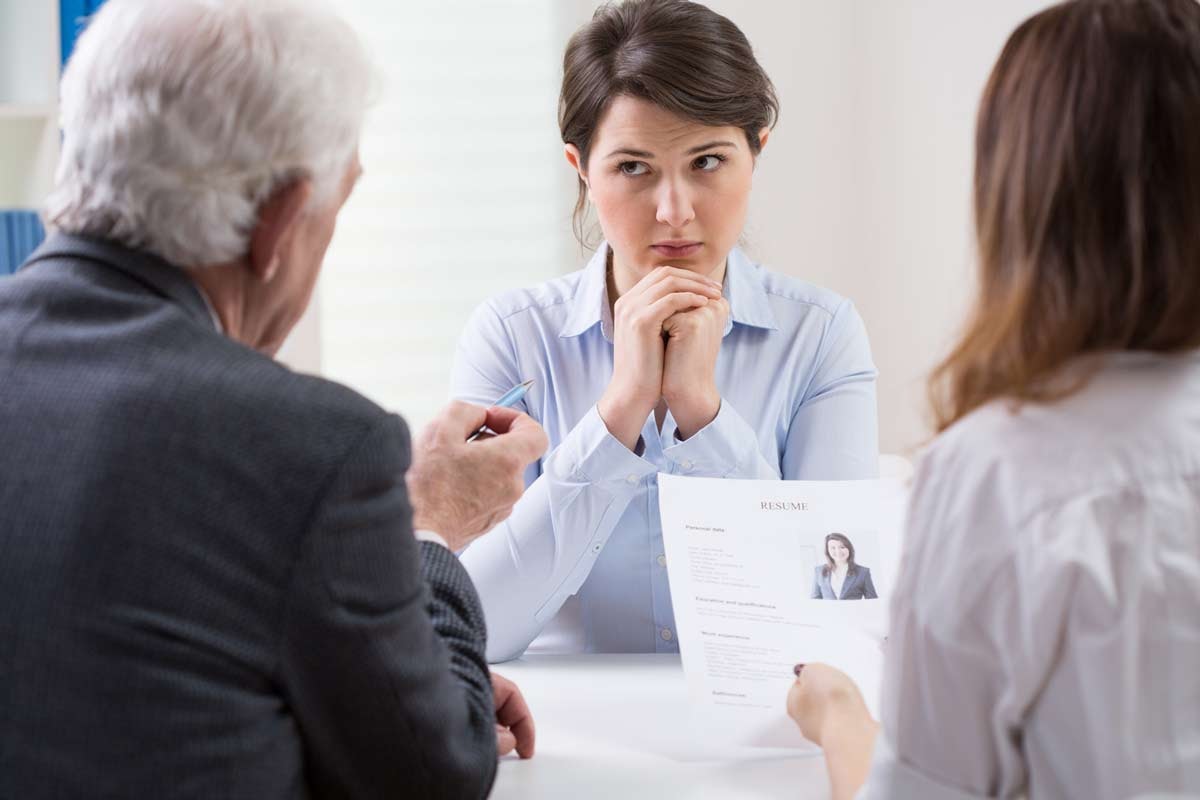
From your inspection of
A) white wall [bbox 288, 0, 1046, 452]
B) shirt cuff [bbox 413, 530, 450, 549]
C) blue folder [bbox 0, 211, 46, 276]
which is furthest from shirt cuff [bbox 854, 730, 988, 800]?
white wall [bbox 288, 0, 1046, 452]

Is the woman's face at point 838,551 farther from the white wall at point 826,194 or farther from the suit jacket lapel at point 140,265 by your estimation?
the white wall at point 826,194

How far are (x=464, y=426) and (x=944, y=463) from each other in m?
0.58

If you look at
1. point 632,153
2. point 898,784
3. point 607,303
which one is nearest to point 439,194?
point 607,303

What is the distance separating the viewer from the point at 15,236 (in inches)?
88.4

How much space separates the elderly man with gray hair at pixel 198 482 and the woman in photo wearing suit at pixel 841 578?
1.76 ft

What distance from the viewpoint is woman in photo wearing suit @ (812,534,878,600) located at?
1.40 metres

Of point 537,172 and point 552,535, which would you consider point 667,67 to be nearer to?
point 552,535

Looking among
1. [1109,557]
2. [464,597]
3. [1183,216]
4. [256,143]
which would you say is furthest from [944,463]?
[256,143]

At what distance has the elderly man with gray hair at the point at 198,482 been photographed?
2.69ft

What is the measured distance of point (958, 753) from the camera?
840 millimetres

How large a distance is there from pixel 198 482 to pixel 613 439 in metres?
0.87

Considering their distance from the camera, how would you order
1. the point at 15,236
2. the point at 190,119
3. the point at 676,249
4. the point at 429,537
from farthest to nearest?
1. the point at 15,236
2. the point at 676,249
3. the point at 429,537
4. the point at 190,119

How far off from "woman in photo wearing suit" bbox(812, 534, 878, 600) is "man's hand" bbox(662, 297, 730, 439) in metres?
0.36

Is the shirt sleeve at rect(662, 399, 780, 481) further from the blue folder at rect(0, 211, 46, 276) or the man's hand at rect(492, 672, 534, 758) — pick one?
the blue folder at rect(0, 211, 46, 276)
